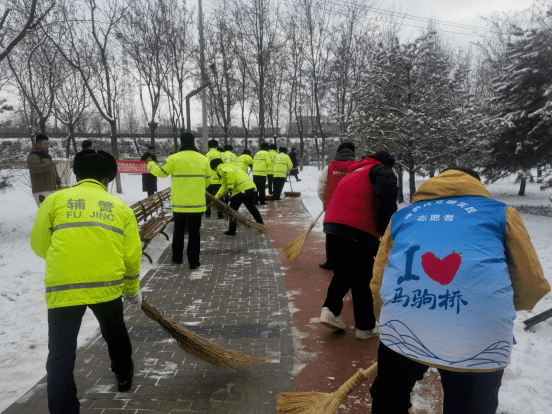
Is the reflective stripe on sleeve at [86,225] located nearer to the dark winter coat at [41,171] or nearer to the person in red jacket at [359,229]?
the person in red jacket at [359,229]

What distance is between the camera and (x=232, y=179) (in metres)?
8.88

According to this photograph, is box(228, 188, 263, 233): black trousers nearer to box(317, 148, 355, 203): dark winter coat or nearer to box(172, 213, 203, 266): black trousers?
box(172, 213, 203, 266): black trousers

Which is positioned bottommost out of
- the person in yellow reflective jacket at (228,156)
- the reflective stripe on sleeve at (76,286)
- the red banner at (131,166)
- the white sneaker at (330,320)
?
the white sneaker at (330,320)

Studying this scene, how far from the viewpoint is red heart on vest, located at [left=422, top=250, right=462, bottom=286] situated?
1.85 m

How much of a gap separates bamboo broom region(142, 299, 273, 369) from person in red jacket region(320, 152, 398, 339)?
3.20 feet

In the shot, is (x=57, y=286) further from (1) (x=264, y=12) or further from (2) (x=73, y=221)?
(1) (x=264, y=12)

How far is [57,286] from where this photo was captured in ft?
8.48

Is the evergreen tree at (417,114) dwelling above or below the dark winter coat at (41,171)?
above

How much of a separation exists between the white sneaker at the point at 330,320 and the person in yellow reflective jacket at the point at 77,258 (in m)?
1.95

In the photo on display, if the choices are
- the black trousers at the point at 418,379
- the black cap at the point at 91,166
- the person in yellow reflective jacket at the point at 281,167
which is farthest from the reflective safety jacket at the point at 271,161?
the black trousers at the point at 418,379

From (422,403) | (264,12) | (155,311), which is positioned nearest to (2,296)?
(155,311)

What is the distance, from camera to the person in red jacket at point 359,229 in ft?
12.5

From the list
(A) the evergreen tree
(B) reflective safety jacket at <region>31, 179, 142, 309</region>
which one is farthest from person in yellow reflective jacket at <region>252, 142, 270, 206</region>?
(B) reflective safety jacket at <region>31, 179, 142, 309</region>

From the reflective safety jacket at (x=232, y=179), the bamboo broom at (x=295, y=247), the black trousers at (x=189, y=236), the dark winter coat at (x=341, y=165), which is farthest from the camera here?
the reflective safety jacket at (x=232, y=179)
